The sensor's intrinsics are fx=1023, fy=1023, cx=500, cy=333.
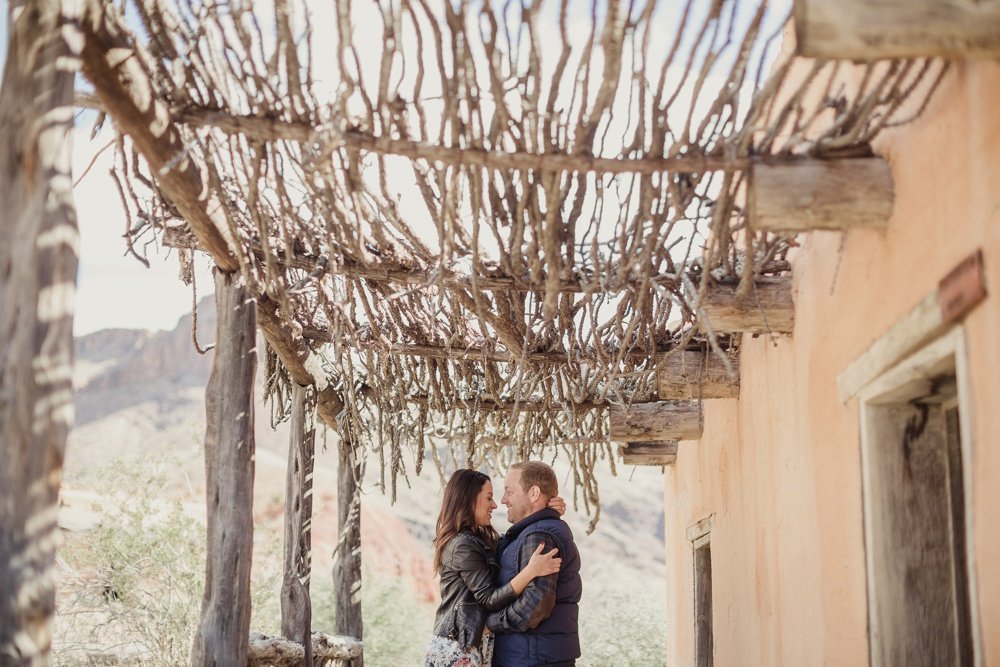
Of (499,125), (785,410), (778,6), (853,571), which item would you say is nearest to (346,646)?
(785,410)

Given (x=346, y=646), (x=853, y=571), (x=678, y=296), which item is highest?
(x=678, y=296)

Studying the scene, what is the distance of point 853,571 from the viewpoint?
9.75 ft

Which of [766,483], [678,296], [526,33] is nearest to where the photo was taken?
[526,33]

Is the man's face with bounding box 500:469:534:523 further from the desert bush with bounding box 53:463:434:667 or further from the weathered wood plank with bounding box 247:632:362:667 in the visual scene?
the desert bush with bounding box 53:463:434:667

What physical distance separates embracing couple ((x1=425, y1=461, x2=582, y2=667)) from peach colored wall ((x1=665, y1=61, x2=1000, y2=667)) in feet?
2.85

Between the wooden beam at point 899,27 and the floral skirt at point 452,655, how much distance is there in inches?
109

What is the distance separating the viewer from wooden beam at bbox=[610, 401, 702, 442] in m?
6.37

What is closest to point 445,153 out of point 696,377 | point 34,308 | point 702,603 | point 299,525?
point 34,308

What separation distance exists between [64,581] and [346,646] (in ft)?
13.6

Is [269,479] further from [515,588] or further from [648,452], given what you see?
[515,588]

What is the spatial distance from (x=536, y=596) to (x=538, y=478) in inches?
19.9

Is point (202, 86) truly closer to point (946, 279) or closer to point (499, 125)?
point (499, 125)

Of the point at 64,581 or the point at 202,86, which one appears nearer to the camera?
the point at 202,86

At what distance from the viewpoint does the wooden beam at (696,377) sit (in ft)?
16.1
